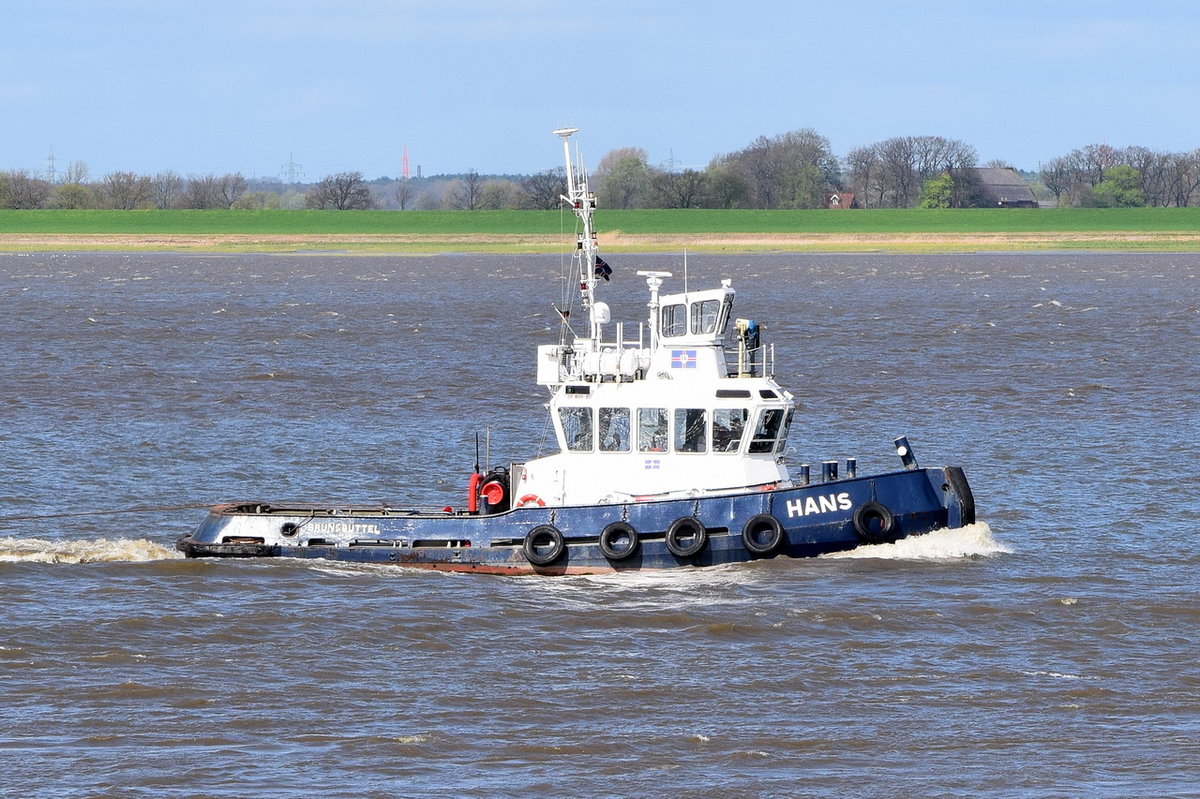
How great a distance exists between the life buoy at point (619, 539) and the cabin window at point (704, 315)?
8.52ft

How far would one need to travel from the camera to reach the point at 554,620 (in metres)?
19.9

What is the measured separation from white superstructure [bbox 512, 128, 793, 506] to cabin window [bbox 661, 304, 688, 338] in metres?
0.01

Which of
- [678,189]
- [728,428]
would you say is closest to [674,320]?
[728,428]

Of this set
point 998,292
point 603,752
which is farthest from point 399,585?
point 998,292

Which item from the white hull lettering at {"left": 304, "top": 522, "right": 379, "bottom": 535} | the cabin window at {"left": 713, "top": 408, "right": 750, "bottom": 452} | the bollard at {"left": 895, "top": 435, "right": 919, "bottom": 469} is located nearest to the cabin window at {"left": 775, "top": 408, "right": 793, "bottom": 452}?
the cabin window at {"left": 713, "top": 408, "right": 750, "bottom": 452}

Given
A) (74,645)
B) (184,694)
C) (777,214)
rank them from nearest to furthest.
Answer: (184,694), (74,645), (777,214)

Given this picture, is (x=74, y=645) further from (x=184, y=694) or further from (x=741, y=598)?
(x=741, y=598)

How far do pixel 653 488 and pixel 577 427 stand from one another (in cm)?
122

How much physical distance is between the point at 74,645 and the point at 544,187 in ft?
449

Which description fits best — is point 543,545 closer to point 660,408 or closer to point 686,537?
point 686,537

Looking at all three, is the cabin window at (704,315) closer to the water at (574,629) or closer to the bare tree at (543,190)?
the water at (574,629)

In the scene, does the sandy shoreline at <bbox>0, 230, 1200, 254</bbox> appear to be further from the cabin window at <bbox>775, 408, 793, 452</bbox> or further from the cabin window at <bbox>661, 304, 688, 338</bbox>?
the cabin window at <bbox>661, 304, 688, 338</bbox>

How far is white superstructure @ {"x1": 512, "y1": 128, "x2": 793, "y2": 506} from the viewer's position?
21906 mm

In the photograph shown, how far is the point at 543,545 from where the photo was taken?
21891mm
